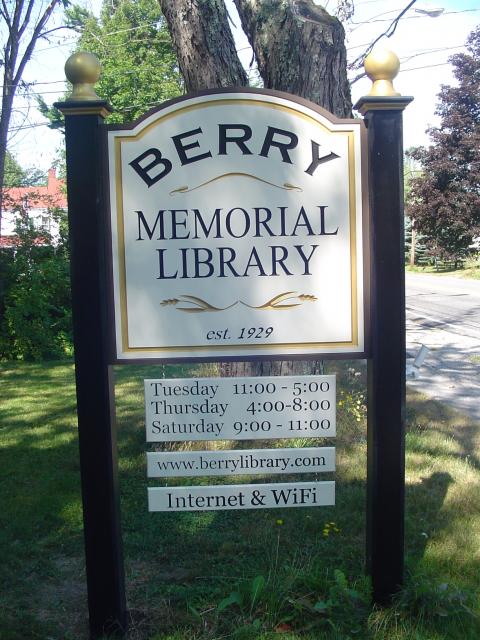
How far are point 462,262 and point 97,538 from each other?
133ft

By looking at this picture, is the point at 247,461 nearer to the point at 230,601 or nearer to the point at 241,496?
the point at 241,496

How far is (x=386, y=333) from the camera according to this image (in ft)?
9.33

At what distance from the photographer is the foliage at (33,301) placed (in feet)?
38.5

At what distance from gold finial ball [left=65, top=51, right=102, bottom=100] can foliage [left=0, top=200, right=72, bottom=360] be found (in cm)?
Answer: 943

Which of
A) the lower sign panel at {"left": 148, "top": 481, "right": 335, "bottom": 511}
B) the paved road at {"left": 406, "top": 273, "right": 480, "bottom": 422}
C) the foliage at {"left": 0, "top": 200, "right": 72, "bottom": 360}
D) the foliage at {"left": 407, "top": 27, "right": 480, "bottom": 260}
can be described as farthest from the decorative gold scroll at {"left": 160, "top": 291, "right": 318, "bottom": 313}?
the foliage at {"left": 407, "top": 27, "right": 480, "bottom": 260}

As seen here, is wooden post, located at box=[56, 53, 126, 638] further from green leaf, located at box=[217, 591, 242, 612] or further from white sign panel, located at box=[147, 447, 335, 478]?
green leaf, located at box=[217, 591, 242, 612]

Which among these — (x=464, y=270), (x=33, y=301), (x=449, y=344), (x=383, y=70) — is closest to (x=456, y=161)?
(x=464, y=270)

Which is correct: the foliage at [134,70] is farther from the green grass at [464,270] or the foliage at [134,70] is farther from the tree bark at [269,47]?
the tree bark at [269,47]

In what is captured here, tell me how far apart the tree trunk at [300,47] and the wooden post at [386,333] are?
9.50 feet

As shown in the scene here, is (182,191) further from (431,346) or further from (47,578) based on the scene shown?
(431,346)

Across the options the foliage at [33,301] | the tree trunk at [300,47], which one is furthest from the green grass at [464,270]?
the tree trunk at [300,47]

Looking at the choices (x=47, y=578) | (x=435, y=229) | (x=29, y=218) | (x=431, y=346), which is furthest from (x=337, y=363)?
(x=435, y=229)

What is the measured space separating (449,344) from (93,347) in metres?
10.1

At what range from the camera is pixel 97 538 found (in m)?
2.85
